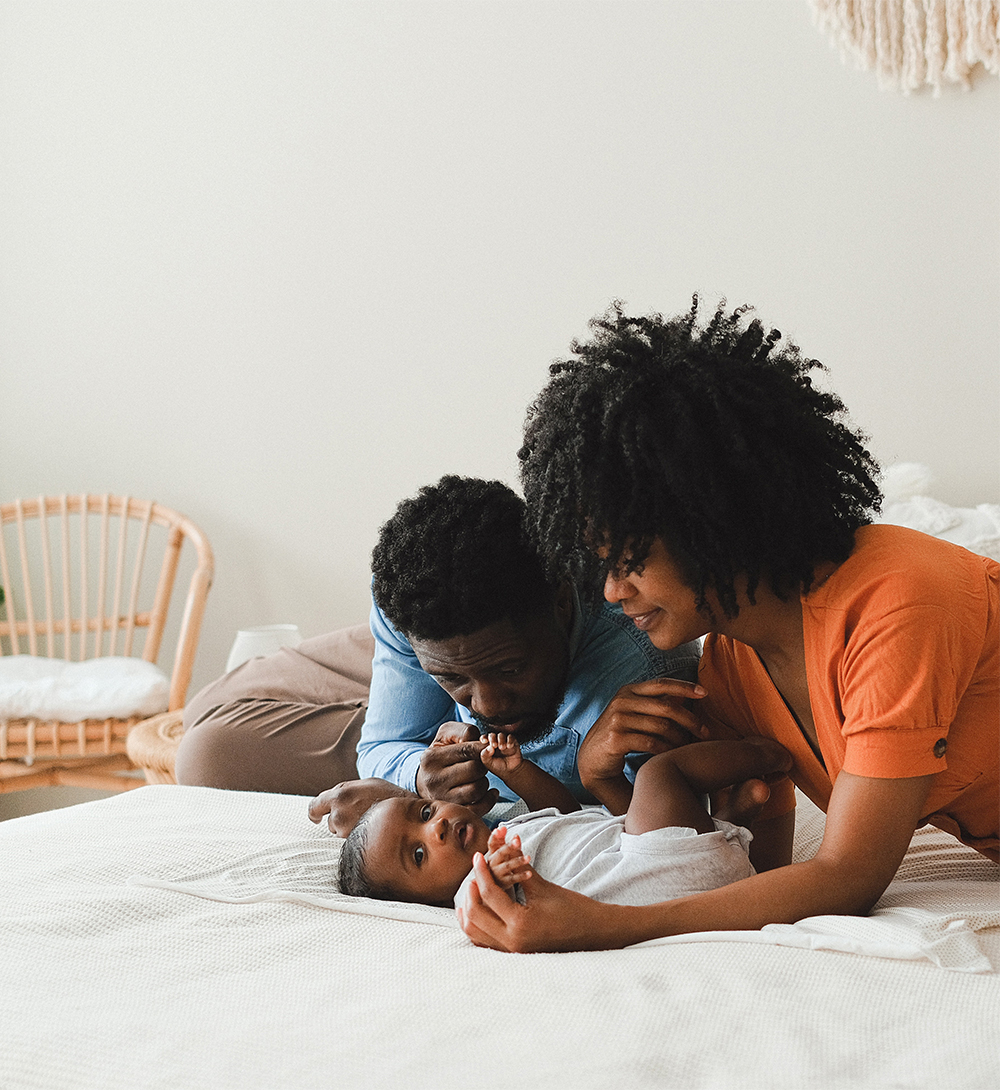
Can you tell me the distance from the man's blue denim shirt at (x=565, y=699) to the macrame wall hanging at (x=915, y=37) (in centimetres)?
145

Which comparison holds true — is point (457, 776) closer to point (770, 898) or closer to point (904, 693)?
point (770, 898)

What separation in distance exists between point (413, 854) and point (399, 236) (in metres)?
1.91

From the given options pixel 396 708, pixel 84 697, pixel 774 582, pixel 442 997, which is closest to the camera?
pixel 442 997

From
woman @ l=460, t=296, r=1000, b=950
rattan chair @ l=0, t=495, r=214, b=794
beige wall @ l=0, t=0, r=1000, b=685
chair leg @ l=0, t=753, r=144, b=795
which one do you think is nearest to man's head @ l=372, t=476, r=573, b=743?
woman @ l=460, t=296, r=1000, b=950

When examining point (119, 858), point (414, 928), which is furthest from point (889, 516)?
point (119, 858)

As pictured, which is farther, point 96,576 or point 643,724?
point 96,576

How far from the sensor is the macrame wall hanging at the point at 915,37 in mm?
2090

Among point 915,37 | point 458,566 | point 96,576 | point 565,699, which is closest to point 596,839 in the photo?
point 565,699

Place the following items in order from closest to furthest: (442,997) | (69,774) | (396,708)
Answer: (442,997)
(396,708)
(69,774)

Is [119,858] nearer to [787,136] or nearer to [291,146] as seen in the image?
[787,136]

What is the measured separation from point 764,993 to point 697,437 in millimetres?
472

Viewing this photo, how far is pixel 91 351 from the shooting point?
312 cm

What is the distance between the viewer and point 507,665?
122cm

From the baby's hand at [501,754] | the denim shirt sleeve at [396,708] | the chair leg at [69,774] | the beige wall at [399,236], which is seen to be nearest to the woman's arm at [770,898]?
the baby's hand at [501,754]
